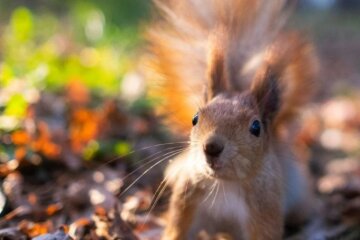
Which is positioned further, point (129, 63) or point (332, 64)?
point (332, 64)

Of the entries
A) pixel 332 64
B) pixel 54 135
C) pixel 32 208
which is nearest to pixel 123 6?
pixel 332 64

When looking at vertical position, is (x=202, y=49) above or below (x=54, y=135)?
above

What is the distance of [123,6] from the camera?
26.7ft

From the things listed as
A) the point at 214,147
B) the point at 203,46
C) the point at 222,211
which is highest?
the point at 203,46

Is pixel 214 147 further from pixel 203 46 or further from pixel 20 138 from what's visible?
pixel 20 138

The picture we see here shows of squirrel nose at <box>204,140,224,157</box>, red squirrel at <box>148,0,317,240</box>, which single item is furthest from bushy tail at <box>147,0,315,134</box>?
squirrel nose at <box>204,140,224,157</box>

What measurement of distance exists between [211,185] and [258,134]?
1.01 feet

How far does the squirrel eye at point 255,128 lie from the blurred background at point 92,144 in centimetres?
40

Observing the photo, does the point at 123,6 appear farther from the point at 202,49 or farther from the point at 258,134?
the point at 258,134

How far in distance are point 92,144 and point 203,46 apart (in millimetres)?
980

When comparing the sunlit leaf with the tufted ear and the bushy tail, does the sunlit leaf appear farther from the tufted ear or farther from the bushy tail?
the tufted ear

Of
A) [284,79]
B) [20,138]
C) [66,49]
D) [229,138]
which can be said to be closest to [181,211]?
[229,138]

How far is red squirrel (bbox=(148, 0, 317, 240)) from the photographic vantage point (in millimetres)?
2283

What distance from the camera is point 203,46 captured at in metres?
2.96
